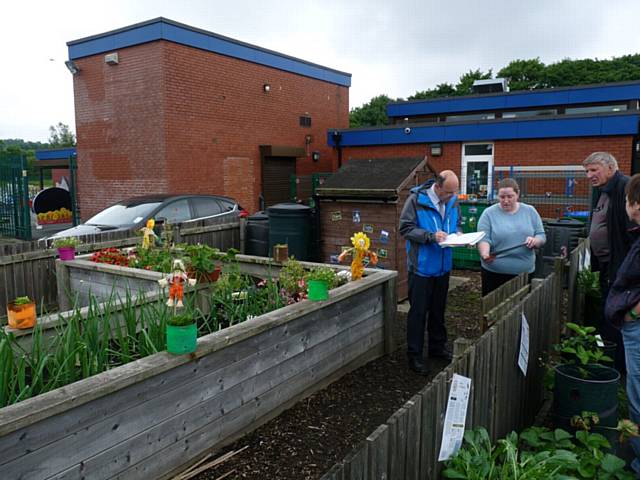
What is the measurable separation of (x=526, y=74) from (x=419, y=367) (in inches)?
1914

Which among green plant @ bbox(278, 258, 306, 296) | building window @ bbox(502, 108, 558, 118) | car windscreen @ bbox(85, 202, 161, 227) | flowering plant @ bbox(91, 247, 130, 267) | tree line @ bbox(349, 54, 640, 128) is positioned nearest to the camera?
green plant @ bbox(278, 258, 306, 296)

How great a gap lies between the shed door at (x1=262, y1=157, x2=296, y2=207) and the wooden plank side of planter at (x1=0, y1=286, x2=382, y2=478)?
12613 millimetres

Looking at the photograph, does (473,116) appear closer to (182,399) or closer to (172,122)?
(172,122)

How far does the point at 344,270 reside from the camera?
5.39 metres

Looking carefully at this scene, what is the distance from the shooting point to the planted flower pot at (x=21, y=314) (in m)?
3.45

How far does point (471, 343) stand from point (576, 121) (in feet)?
43.5

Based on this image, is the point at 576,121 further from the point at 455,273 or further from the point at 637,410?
the point at 637,410

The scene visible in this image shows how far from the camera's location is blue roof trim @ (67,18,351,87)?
538 inches

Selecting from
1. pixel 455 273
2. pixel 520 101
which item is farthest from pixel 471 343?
pixel 520 101

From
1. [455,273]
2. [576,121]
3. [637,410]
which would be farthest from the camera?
[576,121]

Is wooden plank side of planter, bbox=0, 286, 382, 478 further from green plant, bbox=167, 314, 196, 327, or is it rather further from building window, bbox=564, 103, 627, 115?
building window, bbox=564, 103, 627, 115

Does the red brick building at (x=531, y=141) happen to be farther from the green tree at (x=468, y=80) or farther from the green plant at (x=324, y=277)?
the green tree at (x=468, y=80)

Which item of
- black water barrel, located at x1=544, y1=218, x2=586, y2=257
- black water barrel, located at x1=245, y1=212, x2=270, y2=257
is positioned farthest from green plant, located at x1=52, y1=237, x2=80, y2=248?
black water barrel, located at x1=544, y1=218, x2=586, y2=257

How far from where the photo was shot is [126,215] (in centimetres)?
892
